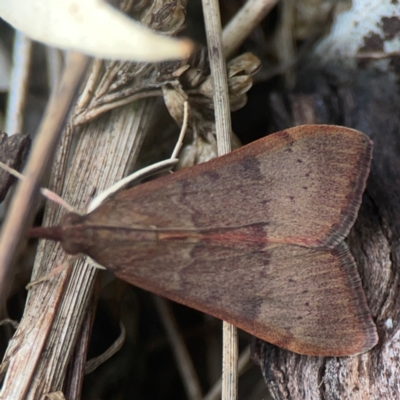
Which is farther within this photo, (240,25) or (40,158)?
(240,25)

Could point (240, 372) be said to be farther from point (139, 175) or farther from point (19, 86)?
point (19, 86)

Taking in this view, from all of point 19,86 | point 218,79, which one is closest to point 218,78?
point 218,79

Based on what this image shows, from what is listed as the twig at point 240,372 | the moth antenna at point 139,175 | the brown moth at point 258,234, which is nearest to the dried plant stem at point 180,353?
the twig at point 240,372

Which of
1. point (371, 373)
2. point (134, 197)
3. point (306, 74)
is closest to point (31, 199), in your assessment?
point (134, 197)

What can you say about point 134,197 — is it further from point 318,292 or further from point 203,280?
point 318,292

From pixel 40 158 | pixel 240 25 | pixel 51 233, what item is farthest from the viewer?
pixel 240 25

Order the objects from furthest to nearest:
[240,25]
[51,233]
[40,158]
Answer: [240,25] < [51,233] < [40,158]

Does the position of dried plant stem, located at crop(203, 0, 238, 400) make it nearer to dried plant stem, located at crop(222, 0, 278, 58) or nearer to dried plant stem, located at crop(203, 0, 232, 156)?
dried plant stem, located at crop(203, 0, 232, 156)
